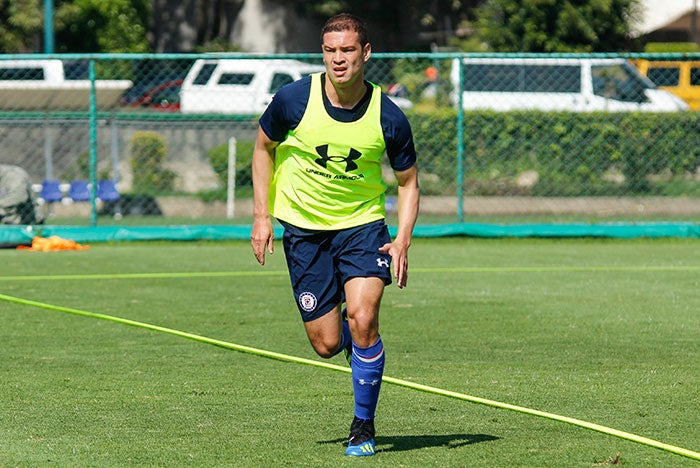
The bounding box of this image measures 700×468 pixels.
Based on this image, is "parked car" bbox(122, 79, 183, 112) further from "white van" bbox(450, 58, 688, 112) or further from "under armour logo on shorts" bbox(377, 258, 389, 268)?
"under armour logo on shorts" bbox(377, 258, 389, 268)

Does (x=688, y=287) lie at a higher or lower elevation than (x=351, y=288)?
lower

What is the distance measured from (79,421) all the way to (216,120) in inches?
449

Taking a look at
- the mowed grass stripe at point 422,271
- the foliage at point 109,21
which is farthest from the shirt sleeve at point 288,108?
the foliage at point 109,21

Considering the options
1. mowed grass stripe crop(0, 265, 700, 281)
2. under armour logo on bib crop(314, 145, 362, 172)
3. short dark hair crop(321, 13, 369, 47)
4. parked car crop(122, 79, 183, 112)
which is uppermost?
short dark hair crop(321, 13, 369, 47)

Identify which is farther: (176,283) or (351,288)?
(176,283)

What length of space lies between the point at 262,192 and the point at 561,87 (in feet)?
58.9

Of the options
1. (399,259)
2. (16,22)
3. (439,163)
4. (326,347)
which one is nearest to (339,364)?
(326,347)

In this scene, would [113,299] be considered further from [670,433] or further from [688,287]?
[670,433]

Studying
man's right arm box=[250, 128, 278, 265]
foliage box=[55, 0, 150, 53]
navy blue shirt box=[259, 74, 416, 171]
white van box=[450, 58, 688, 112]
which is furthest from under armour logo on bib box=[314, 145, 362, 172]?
foliage box=[55, 0, 150, 53]

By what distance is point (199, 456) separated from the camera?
5.65 meters

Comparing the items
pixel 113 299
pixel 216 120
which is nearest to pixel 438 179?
pixel 216 120

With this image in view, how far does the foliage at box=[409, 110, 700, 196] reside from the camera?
1719cm

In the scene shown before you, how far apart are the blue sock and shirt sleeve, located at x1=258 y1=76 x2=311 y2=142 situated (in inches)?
41.6

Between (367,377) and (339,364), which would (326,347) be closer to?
(367,377)
